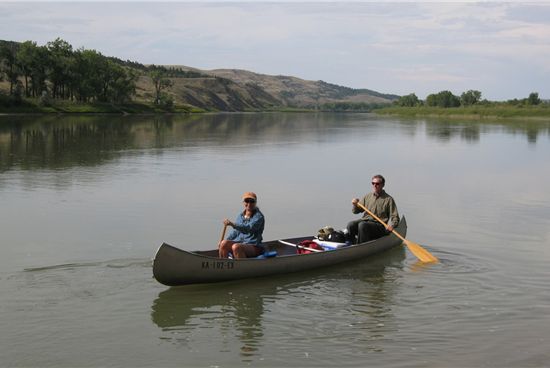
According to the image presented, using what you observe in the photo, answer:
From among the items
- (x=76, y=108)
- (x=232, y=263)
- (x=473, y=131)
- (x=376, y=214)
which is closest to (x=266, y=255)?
(x=232, y=263)

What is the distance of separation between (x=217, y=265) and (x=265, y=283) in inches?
51.4

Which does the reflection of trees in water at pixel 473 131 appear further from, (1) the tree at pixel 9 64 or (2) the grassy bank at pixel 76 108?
(1) the tree at pixel 9 64

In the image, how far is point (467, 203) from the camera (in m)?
24.1

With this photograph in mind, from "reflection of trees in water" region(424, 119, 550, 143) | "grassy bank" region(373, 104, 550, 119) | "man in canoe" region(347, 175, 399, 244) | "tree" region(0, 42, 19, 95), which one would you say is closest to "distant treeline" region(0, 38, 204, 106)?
"tree" region(0, 42, 19, 95)

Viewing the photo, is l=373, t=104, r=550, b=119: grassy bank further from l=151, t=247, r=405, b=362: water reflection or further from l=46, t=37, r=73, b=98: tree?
l=151, t=247, r=405, b=362: water reflection

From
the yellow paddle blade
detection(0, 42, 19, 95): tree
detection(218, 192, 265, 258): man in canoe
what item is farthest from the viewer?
detection(0, 42, 19, 95): tree

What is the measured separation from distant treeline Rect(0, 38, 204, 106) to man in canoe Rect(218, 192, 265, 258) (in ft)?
299

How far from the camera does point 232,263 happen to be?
42.0ft

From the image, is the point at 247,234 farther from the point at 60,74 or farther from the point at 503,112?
the point at 503,112

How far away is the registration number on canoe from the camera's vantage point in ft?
41.0

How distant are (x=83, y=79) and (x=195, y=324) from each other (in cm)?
10636

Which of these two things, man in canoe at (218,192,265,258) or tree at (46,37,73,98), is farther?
tree at (46,37,73,98)

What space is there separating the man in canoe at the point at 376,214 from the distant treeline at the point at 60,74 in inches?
3549

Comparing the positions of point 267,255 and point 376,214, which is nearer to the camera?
point 267,255
